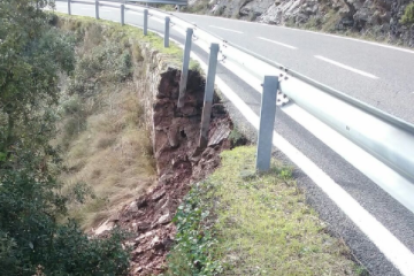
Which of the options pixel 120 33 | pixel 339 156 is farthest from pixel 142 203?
pixel 120 33

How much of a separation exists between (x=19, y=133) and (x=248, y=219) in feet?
15.6

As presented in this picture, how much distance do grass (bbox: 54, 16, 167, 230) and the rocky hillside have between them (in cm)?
623

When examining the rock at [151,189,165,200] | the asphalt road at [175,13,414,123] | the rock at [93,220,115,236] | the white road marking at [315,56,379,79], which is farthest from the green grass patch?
the rock at [93,220,115,236]

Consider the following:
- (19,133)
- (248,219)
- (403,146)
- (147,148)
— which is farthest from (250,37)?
(403,146)

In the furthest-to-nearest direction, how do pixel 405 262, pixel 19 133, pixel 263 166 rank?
pixel 19 133, pixel 263 166, pixel 405 262

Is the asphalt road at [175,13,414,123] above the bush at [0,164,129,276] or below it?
above

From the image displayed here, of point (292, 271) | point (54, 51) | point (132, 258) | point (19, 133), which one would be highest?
point (54, 51)

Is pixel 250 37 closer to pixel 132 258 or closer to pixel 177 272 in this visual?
pixel 132 258

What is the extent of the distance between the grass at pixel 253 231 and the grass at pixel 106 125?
11.3 ft

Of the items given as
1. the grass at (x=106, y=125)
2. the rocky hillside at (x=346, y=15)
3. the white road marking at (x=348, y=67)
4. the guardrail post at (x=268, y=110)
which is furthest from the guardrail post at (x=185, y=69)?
the rocky hillside at (x=346, y=15)

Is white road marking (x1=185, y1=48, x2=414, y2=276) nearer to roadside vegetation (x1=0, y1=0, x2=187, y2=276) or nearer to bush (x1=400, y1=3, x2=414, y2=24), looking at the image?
roadside vegetation (x1=0, y1=0, x2=187, y2=276)

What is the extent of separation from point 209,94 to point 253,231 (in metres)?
2.92

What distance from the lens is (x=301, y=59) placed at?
9.10 m

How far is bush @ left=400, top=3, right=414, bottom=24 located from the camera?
12273 mm
